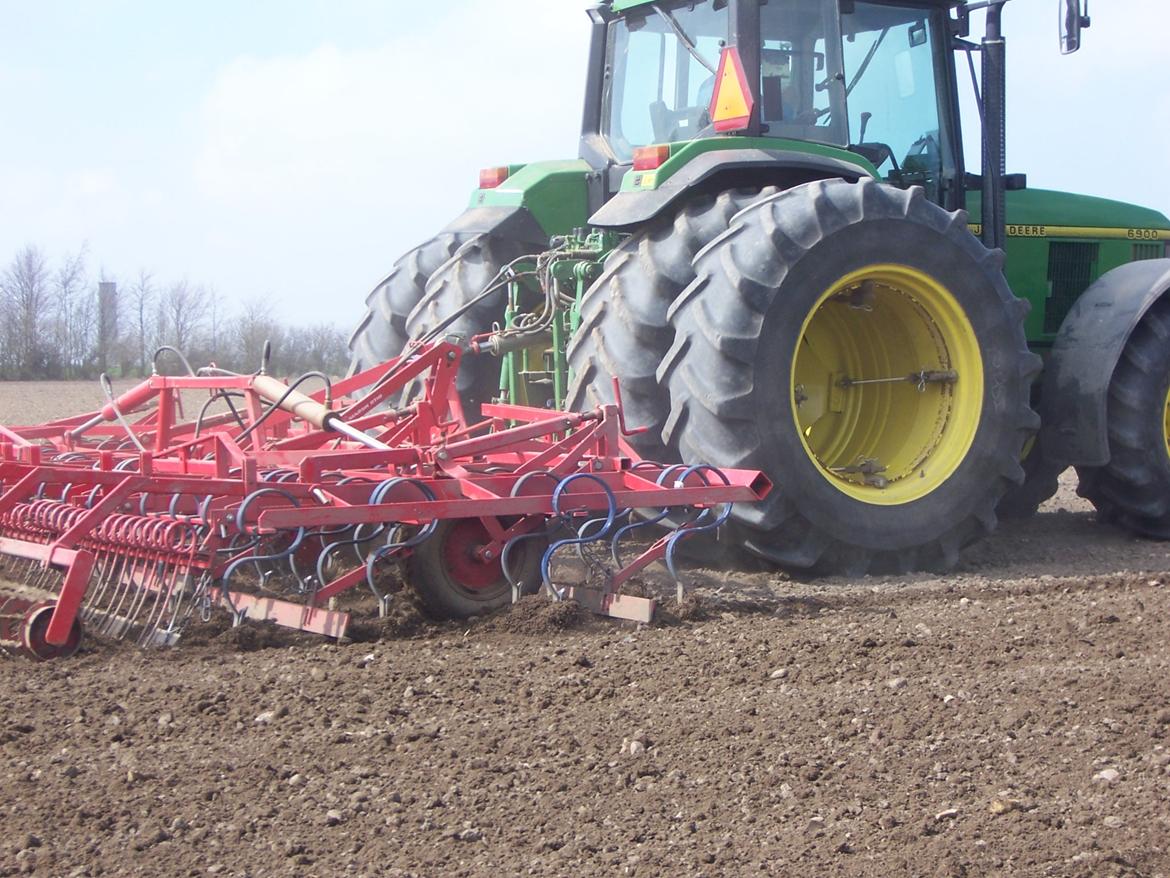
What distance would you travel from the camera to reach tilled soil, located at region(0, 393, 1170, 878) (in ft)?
8.28

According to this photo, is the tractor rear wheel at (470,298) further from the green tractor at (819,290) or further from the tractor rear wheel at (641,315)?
the tractor rear wheel at (641,315)

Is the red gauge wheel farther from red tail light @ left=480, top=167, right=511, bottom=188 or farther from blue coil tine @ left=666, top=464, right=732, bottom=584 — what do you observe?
red tail light @ left=480, top=167, right=511, bottom=188

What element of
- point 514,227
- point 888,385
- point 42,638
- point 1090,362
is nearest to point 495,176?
point 514,227

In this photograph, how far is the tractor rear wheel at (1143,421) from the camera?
5938mm

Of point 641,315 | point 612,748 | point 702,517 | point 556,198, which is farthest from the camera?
point 556,198

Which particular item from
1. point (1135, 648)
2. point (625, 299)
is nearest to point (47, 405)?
point (625, 299)

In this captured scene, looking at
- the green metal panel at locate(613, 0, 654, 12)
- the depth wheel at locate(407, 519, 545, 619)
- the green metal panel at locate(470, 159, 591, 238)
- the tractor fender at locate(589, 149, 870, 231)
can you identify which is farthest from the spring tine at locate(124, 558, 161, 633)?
the green metal panel at locate(613, 0, 654, 12)

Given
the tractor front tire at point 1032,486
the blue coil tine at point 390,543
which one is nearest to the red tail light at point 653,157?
the blue coil tine at point 390,543

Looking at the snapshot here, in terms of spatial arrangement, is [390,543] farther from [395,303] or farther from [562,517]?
[395,303]

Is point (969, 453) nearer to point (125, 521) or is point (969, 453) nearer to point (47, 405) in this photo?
point (125, 521)

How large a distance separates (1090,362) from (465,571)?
9.60 feet

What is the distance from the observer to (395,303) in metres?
6.77

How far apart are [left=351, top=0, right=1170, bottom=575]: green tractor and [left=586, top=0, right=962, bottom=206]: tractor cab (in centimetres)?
1

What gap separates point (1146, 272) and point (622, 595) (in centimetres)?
312
